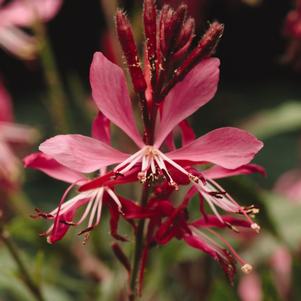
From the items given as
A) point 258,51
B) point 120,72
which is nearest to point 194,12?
point 120,72

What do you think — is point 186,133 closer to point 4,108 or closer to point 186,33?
point 186,33

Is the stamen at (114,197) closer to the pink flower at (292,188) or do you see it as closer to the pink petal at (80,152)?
the pink petal at (80,152)

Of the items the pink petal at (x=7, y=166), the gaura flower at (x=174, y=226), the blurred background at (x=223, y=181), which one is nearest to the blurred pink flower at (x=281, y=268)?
the blurred background at (x=223, y=181)

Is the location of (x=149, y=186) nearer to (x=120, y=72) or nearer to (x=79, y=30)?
(x=120, y=72)

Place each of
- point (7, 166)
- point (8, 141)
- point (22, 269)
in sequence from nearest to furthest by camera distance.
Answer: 1. point (22, 269)
2. point (7, 166)
3. point (8, 141)

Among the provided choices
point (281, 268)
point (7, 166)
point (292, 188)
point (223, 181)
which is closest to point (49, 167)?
point (223, 181)

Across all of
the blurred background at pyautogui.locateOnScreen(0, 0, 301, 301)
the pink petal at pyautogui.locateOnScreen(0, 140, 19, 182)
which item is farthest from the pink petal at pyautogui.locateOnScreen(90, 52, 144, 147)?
the pink petal at pyautogui.locateOnScreen(0, 140, 19, 182)
